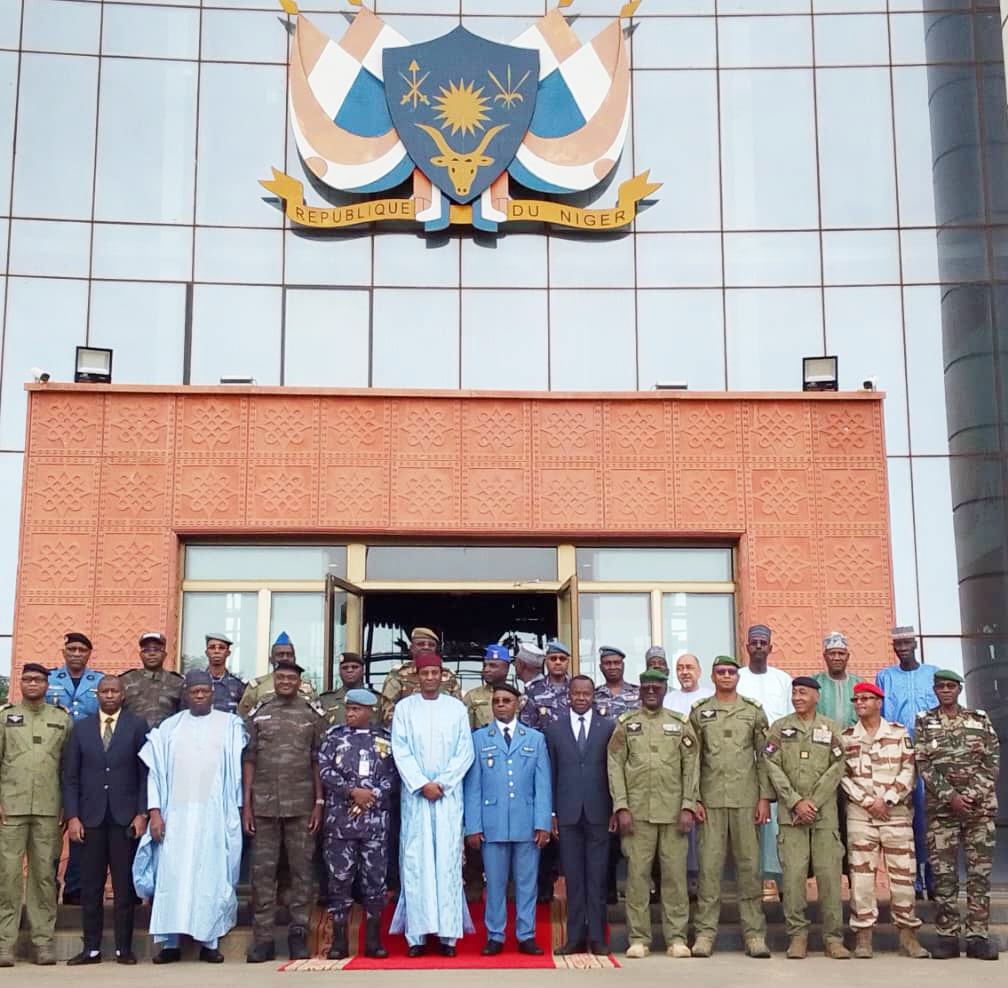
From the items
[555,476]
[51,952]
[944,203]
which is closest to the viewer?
[51,952]

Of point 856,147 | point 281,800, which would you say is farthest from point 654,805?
point 856,147

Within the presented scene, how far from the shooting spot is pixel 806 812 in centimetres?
857

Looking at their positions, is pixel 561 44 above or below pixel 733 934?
above

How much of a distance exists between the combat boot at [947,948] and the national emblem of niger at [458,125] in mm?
7800

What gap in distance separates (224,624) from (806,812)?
598 centimetres

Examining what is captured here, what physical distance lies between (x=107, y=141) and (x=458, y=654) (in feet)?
20.8

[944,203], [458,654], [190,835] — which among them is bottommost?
[190,835]

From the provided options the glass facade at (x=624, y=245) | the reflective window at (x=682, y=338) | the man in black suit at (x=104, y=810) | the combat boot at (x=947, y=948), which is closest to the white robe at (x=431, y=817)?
the man in black suit at (x=104, y=810)

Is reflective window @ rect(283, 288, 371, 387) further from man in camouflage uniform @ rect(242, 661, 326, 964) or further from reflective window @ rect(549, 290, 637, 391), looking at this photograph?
man in camouflage uniform @ rect(242, 661, 326, 964)

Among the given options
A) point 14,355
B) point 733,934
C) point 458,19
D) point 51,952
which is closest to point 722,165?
point 458,19

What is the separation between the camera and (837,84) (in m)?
14.3

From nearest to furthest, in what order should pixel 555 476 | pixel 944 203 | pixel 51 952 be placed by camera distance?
1. pixel 51 952
2. pixel 555 476
3. pixel 944 203

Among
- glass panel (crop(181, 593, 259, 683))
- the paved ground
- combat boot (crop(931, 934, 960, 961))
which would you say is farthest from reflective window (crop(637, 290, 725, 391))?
the paved ground

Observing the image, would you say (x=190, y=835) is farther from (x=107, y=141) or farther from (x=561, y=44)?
(x=561, y=44)
